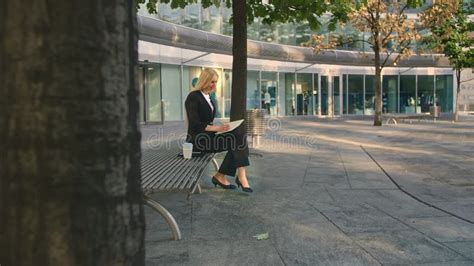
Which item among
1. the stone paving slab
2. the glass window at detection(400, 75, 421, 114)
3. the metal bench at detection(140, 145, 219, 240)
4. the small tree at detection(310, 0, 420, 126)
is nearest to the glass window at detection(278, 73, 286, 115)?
the small tree at detection(310, 0, 420, 126)

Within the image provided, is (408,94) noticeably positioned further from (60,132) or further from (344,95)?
(60,132)

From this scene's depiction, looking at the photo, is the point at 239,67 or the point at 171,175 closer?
the point at 171,175

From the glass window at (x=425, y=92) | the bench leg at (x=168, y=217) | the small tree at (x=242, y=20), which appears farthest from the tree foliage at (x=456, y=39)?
the bench leg at (x=168, y=217)

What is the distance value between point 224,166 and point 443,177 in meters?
3.73

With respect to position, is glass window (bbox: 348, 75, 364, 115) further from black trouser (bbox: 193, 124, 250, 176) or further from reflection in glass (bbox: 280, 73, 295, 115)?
black trouser (bbox: 193, 124, 250, 176)

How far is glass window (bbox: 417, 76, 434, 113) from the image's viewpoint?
1554 inches

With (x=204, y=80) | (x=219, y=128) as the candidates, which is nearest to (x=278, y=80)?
(x=204, y=80)

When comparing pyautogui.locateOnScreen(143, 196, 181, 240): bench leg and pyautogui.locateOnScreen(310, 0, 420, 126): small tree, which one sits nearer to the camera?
pyautogui.locateOnScreen(143, 196, 181, 240): bench leg

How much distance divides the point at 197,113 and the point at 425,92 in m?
36.3

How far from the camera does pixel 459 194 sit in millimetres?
6789

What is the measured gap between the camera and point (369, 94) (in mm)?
37969

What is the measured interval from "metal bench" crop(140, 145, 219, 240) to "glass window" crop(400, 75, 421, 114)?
3460cm

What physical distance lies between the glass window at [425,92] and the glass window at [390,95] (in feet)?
6.53

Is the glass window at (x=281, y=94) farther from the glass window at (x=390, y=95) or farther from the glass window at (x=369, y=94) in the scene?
the glass window at (x=390, y=95)
